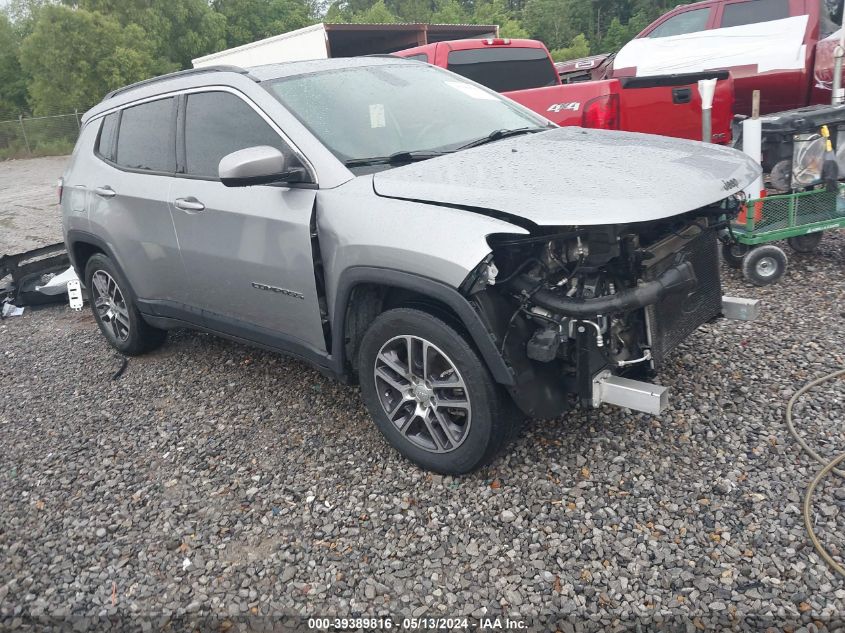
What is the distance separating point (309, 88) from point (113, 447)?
91.3 inches

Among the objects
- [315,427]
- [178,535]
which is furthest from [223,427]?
[178,535]

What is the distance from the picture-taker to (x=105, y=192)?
4.99 metres

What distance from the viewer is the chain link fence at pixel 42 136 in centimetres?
3139

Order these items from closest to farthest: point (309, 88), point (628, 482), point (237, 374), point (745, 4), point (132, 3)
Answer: point (628, 482)
point (309, 88)
point (237, 374)
point (745, 4)
point (132, 3)

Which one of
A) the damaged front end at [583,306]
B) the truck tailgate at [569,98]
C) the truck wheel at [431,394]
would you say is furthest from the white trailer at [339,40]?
the damaged front end at [583,306]

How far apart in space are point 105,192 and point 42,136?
31.2 m

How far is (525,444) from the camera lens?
144 inches

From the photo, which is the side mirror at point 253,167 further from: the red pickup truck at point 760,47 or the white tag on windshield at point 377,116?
the red pickup truck at point 760,47

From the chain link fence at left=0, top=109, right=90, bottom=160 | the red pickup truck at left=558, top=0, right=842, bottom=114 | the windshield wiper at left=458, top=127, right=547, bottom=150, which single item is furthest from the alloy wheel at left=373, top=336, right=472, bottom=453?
the chain link fence at left=0, top=109, right=90, bottom=160

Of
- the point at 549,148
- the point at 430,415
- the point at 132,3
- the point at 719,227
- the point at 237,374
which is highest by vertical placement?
the point at 132,3

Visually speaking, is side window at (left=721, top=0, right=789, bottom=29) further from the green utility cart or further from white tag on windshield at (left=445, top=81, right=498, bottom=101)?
Result: white tag on windshield at (left=445, top=81, right=498, bottom=101)

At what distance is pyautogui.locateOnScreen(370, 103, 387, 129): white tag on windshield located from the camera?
3848 millimetres

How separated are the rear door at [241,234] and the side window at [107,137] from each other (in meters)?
0.98

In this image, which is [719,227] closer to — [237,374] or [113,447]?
[237,374]
